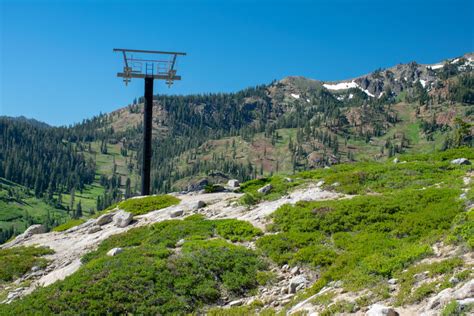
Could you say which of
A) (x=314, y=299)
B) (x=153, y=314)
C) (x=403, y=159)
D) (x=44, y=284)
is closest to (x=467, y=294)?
(x=314, y=299)

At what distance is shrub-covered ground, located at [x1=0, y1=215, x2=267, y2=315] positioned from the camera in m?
16.0

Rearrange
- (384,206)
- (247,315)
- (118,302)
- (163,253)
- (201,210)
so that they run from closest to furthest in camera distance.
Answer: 1. (247,315)
2. (118,302)
3. (163,253)
4. (384,206)
5. (201,210)

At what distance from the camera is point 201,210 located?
2867 centimetres

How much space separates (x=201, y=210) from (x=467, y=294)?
1957 cm

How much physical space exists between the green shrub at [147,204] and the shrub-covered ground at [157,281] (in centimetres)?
983

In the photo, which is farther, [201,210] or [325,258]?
[201,210]

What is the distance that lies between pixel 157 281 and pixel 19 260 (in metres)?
11.5

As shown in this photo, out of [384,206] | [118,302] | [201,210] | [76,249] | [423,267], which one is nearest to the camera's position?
[423,267]

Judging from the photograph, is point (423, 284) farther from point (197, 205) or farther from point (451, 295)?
point (197, 205)

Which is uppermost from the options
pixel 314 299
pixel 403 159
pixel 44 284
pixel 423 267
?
pixel 403 159

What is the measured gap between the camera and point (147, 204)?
3309 centimetres

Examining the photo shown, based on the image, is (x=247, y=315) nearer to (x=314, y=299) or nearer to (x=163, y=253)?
(x=314, y=299)

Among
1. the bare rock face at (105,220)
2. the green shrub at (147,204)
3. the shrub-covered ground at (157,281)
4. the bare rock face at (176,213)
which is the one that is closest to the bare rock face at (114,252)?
the shrub-covered ground at (157,281)

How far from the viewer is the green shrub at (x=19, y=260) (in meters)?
23.0
